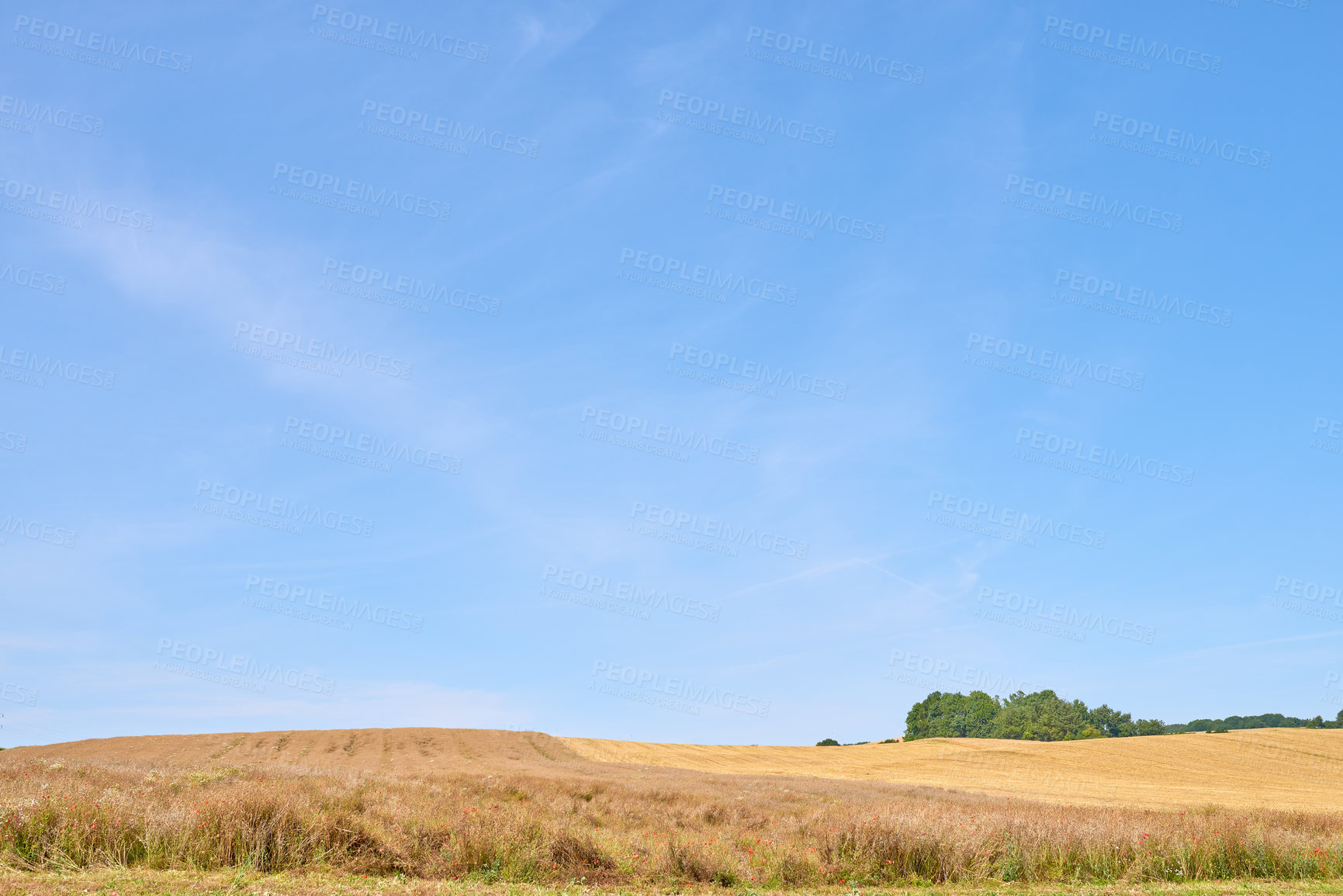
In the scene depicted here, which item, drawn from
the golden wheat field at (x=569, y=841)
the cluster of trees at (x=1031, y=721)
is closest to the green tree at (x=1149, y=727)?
the cluster of trees at (x=1031, y=721)

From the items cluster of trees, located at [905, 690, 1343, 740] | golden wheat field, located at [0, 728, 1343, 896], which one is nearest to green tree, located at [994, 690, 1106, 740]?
cluster of trees, located at [905, 690, 1343, 740]

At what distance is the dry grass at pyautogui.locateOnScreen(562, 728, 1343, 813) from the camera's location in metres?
39.2

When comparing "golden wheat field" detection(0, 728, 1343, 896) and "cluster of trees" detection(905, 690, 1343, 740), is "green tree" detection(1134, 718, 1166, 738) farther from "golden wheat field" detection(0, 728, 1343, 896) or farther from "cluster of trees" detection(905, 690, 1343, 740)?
"golden wheat field" detection(0, 728, 1343, 896)

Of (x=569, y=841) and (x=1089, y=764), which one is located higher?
(x=569, y=841)

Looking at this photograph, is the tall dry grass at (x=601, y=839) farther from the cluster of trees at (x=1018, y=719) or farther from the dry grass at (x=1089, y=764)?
the cluster of trees at (x=1018, y=719)

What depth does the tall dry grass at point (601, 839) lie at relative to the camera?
13500 millimetres

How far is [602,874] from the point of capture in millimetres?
13930

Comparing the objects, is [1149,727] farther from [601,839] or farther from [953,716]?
[601,839]

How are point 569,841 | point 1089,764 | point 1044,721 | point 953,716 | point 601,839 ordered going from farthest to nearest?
1. point 953,716
2. point 1044,721
3. point 1089,764
4. point 601,839
5. point 569,841

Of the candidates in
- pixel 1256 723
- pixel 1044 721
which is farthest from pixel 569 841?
pixel 1256 723

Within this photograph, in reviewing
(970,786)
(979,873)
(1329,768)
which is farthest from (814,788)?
(1329,768)

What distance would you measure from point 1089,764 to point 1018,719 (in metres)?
59.5

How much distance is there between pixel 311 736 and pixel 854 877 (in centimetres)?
5458

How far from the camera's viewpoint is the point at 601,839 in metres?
16.3
